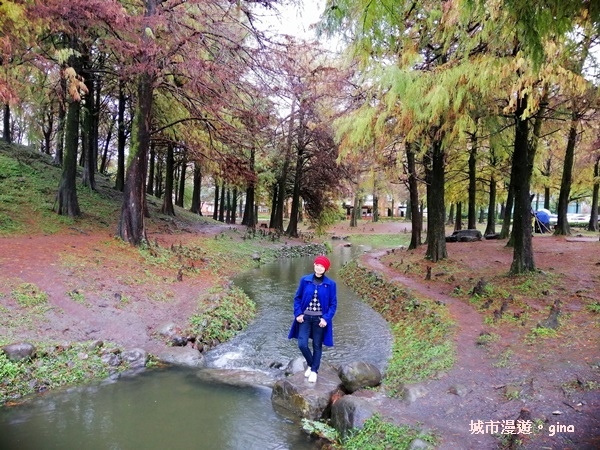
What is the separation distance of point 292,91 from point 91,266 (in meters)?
6.77

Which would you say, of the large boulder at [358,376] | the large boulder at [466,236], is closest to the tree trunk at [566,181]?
the large boulder at [466,236]

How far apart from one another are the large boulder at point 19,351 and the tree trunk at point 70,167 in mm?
8661

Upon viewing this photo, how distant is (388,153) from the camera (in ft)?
55.4

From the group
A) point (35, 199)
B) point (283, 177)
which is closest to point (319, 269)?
point (35, 199)

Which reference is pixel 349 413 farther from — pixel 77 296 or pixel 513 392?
pixel 77 296

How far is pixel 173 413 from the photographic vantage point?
506cm

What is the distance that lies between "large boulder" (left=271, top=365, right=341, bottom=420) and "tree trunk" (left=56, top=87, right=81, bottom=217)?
11.0 m

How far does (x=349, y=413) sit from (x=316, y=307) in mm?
1299

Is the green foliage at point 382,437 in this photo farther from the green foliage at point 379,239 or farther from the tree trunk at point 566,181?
the green foliage at point 379,239

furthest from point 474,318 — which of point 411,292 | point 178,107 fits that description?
point 178,107

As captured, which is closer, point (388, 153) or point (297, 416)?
point (297, 416)

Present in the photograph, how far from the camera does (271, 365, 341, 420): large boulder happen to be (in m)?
5.02

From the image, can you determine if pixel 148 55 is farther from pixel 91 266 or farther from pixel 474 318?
pixel 474 318

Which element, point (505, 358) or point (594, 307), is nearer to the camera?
point (505, 358)
